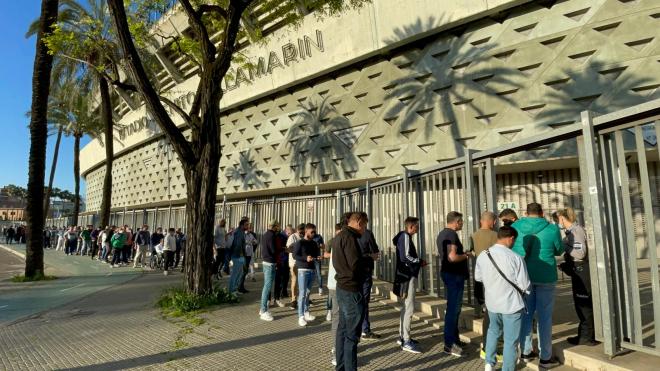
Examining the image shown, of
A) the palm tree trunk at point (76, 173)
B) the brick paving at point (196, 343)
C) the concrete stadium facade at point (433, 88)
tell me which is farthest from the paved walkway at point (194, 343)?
the palm tree trunk at point (76, 173)

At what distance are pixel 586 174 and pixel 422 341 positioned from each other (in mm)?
2950

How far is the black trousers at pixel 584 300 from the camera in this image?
14.3 feet

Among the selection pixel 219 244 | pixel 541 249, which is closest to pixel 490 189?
pixel 541 249

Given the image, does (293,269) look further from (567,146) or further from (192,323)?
(567,146)

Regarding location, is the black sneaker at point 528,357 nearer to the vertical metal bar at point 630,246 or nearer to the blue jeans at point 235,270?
the vertical metal bar at point 630,246

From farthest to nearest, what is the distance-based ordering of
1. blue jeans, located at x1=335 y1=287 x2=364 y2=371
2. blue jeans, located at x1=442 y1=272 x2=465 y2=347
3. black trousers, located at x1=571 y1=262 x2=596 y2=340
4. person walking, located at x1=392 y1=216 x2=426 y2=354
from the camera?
person walking, located at x1=392 y1=216 x2=426 y2=354, blue jeans, located at x1=442 y1=272 x2=465 y2=347, black trousers, located at x1=571 y1=262 x2=596 y2=340, blue jeans, located at x1=335 y1=287 x2=364 y2=371

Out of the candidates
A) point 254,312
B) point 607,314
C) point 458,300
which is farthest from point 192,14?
point 607,314

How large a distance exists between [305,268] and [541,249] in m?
3.75

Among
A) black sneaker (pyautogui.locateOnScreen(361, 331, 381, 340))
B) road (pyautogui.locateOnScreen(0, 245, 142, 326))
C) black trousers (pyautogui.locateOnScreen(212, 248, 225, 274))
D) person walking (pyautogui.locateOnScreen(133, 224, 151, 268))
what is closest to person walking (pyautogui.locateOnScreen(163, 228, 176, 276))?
road (pyautogui.locateOnScreen(0, 245, 142, 326))

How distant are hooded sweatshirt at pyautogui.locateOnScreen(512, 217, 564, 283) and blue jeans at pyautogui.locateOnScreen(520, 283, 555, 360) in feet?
0.33

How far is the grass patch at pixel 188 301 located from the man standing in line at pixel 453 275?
4.38 m

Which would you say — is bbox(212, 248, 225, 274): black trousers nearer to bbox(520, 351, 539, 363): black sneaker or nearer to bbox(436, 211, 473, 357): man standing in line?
bbox(436, 211, 473, 357): man standing in line

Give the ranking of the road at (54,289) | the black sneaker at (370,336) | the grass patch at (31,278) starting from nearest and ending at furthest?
the black sneaker at (370,336) → the road at (54,289) → the grass patch at (31,278)

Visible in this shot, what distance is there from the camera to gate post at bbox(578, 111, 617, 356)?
3949 mm
